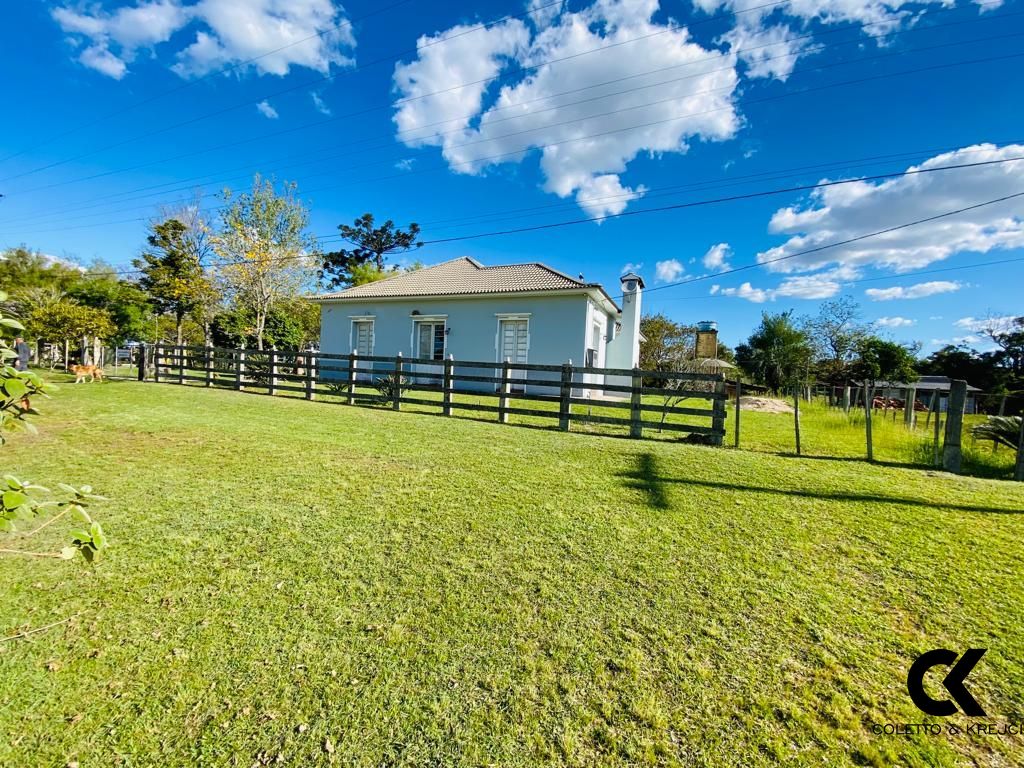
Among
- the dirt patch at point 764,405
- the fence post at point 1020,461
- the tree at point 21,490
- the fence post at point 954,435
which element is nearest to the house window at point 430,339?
the dirt patch at point 764,405

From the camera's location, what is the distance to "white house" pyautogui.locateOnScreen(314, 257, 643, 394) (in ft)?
44.6

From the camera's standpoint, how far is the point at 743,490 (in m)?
4.41

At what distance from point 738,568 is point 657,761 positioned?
1.66 meters

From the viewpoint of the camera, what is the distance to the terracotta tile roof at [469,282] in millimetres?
13969

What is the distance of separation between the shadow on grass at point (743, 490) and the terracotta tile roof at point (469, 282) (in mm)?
8964

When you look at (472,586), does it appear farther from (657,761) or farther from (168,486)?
(168,486)

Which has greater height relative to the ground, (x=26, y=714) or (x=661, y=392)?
(x=661, y=392)

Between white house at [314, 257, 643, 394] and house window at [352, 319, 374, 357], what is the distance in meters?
0.04

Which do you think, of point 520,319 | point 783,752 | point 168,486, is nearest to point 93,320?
point 520,319

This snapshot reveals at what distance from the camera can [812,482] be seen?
4.73 meters

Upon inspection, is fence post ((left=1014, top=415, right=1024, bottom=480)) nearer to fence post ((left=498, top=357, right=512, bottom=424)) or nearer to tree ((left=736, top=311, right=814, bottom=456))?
fence post ((left=498, top=357, right=512, bottom=424))

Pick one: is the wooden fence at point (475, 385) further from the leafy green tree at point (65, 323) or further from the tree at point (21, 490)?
the tree at point (21, 490)

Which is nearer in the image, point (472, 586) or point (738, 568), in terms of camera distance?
point (472, 586)

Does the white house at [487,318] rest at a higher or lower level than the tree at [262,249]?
lower
